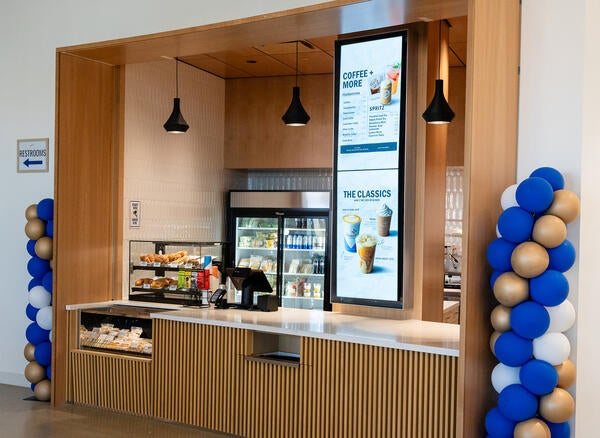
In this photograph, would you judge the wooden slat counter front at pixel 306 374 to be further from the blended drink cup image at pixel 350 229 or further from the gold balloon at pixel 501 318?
the blended drink cup image at pixel 350 229

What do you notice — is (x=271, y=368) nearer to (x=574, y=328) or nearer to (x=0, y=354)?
(x=574, y=328)

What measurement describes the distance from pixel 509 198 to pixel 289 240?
5.13m

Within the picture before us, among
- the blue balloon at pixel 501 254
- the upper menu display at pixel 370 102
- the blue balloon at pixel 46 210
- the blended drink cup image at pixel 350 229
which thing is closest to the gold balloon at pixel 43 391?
the blue balloon at pixel 46 210

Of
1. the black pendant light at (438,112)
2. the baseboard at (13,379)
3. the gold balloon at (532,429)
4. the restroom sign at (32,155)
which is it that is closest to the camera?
the gold balloon at (532,429)

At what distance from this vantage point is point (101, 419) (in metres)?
6.13

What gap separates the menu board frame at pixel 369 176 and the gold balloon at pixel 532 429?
69.5 inches

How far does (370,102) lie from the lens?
230 inches

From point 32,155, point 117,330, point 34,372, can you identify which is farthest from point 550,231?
point 32,155

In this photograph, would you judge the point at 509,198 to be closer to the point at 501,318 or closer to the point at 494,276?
the point at 494,276

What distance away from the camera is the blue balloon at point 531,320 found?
4.05 metres

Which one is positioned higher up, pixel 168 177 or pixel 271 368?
pixel 168 177

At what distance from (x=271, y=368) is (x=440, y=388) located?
1.34 m

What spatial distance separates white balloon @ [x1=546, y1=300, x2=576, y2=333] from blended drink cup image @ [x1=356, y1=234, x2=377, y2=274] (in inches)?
72.8

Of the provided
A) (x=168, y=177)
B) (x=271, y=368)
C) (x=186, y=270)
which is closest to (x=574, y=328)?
(x=271, y=368)
